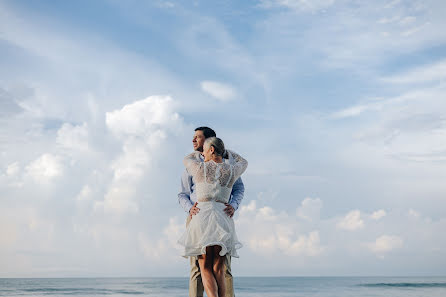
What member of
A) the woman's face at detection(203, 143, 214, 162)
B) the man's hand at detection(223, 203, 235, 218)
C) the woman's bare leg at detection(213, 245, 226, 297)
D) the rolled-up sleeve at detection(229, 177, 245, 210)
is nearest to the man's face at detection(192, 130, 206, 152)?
the woman's face at detection(203, 143, 214, 162)

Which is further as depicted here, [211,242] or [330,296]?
[330,296]

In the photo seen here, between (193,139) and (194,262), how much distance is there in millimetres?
1223

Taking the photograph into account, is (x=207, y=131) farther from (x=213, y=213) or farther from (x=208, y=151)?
(x=213, y=213)

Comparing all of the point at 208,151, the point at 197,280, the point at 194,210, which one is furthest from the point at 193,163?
the point at 197,280

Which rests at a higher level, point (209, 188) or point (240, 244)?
point (209, 188)

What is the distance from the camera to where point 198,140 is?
15.3ft

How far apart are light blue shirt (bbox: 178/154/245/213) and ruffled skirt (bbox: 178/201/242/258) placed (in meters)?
0.30

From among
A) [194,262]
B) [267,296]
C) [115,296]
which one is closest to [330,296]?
[267,296]

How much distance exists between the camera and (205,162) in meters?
4.36

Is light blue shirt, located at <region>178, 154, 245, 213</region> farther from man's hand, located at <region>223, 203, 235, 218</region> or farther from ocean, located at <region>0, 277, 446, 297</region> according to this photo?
ocean, located at <region>0, 277, 446, 297</region>

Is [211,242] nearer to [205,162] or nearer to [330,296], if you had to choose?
[205,162]

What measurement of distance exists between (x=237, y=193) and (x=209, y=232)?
2.06 ft

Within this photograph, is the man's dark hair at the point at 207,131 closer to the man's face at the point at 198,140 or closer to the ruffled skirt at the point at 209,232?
the man's face at the point at 198,140

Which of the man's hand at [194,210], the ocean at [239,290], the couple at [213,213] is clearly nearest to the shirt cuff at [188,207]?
the couple at [213,213]
